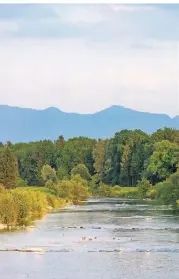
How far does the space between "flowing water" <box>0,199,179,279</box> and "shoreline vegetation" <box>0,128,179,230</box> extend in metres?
10.7

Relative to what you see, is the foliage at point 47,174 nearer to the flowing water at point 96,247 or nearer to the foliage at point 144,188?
the foliage at point 144,188

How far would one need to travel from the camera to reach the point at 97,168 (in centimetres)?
12744

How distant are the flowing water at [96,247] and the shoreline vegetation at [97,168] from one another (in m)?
10.7

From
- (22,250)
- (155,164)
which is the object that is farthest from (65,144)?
(22,250)

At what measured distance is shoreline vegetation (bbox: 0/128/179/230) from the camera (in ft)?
300

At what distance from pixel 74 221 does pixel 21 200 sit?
498cm

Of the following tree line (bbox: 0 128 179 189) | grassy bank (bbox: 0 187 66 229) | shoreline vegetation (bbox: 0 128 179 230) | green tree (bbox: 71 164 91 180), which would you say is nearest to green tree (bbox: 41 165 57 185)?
shoreline vegetation (bbox: 0 128 179 230)

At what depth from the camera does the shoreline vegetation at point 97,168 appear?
9131 cm

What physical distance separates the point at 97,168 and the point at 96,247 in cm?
8299

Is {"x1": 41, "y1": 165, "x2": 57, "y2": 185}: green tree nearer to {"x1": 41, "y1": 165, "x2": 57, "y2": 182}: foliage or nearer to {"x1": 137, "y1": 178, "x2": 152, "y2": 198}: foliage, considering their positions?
{"x1": 41, "y1": 165, "x2": 57, "y2": 182}: foliage

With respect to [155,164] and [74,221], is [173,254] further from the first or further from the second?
[155,164]

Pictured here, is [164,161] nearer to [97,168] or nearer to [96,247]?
[97,168]

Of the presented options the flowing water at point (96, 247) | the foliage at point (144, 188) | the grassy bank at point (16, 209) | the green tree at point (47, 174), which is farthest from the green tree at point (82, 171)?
the grassy bank at point (16, 209)

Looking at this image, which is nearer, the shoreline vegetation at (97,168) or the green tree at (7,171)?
the shoreline vegetation at (97,168)
